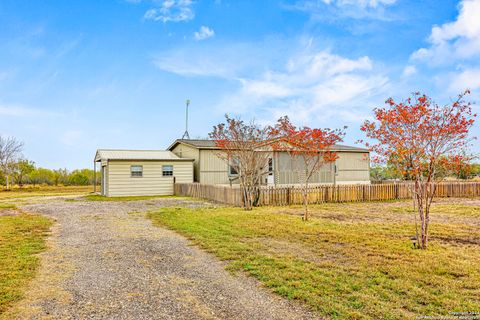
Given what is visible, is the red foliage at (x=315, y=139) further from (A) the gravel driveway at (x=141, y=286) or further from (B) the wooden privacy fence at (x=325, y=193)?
(A) the gravel driveway at (x=141, y=286)

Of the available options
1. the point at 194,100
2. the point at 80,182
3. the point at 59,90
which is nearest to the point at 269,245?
the point at 59,90

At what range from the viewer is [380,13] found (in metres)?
14.2

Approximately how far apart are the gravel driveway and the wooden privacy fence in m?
8.63

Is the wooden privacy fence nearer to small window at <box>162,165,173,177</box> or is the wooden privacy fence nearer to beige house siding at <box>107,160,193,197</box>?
beige house siding at <box>107,160,193,197</box>

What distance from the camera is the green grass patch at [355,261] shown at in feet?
13.0

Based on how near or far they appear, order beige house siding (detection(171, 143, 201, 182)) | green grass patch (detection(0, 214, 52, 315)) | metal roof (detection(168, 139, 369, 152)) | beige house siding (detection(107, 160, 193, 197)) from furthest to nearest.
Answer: beige house siding (detection(171, 143, 201, 182)), metal roof (detection(168, 139, 369, 152)), beige house siding (detection(107, 160, 193, 197)), green grass patch (detection(0, 214, 52, 315))

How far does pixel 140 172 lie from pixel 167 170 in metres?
1.88

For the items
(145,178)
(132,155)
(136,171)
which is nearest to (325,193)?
(145,178)

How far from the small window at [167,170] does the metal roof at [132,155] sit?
624 millimetres

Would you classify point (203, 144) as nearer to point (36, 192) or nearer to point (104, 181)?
point (104, 181)

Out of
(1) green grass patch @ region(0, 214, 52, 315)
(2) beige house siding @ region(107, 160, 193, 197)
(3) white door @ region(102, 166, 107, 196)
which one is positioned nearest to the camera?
(1) green grass patch @ region(0, 214, 52, 315)

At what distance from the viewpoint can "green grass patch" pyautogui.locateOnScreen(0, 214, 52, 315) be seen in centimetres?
454

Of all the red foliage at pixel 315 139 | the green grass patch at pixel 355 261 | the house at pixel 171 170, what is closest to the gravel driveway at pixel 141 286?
the green grass patch at pixel 355 261

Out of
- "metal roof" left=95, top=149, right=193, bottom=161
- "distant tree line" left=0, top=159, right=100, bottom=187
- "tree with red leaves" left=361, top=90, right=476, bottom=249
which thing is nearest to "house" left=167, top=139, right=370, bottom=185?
"metal roof" left=95, top=149, right=193, bottom=161
